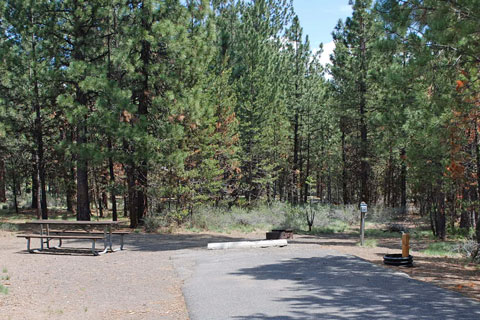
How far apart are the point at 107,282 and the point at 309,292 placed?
387 centimetres

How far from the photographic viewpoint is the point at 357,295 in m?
6.77

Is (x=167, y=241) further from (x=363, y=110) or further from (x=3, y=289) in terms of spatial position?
(x=363, y=110)

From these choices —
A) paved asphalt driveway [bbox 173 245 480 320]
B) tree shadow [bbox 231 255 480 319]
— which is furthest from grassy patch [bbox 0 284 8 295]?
tree shadow [bbox 231 255 480 319]

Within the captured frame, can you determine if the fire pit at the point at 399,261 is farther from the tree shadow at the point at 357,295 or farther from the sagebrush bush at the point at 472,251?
the sagebrush bush at the point at 472,251

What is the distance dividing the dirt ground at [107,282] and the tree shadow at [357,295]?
80 centimetres

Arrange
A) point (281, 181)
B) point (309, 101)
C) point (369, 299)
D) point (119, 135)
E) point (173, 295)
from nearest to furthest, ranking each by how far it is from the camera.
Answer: point (369, 299), point (173, 295), point (119, 135), point (309, 101), point (281, 181)

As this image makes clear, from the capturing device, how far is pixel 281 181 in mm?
47438

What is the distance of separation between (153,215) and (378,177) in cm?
3421

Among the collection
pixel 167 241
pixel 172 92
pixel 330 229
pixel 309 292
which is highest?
pixel 172 92

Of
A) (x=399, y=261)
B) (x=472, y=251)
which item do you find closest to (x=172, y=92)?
(x=399, y=261)

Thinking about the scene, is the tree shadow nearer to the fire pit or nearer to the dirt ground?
the fire pit

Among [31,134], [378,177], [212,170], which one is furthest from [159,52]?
[378,177]

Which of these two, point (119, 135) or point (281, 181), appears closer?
point (119, 135)

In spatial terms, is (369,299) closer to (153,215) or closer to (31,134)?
(153,215)
